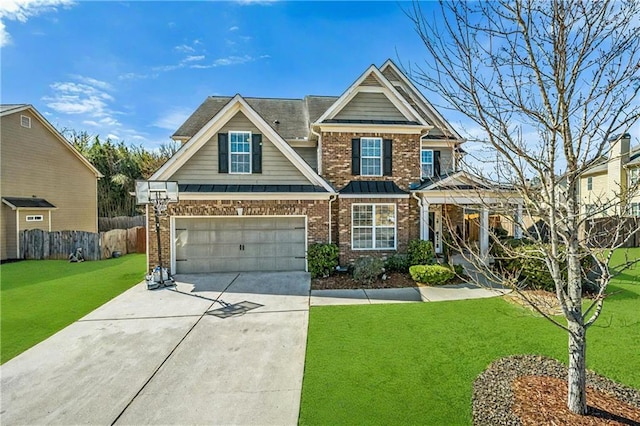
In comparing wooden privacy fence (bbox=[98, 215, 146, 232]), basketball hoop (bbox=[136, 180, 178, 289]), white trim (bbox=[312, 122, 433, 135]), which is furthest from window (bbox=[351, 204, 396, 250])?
wooden privacy fence (bbox=[98, 215, 146, 232])

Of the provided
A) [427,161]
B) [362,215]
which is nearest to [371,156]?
[362,215]

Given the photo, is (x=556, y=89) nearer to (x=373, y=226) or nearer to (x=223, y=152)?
(x=373, y=226)

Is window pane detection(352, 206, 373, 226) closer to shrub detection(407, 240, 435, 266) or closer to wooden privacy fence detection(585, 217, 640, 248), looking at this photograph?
shrub detection(407, 240, 435, 266)

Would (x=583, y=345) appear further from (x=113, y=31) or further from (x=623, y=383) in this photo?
(x=113, y=31)

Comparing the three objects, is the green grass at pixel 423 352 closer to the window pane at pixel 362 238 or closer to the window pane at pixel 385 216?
the window pane at pixel 362 238

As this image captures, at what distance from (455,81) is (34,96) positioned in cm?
2459

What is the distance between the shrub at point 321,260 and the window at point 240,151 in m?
3.99

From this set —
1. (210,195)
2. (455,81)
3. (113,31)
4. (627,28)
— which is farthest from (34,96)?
(627,28)

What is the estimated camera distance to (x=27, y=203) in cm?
1653

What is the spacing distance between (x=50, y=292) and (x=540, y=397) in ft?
41.8

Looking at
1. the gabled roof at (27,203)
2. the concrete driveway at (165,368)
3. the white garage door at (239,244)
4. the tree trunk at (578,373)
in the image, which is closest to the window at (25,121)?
the gabled roof at (27,203)

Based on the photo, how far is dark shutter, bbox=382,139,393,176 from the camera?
12766 millimetres

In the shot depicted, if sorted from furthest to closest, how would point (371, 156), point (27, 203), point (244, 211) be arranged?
point (27, 203) < point (371, 156) < point (244, 211)

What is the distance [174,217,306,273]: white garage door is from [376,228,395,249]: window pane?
2966 mm
